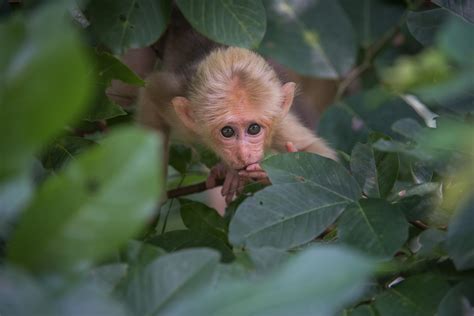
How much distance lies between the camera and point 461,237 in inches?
58.1

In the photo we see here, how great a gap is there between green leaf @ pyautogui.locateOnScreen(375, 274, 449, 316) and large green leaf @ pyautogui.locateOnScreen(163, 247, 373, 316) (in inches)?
30.4

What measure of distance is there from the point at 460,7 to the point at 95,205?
165cm

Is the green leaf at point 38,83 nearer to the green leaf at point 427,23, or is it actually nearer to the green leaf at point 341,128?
the green leaf at point 427,23

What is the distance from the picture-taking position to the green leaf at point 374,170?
1838 mm

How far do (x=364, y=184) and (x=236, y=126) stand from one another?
3.74ft

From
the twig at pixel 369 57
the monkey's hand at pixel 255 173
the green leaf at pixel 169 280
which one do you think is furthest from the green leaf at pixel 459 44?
the twig at pixel 369 57

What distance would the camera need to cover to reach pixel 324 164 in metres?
1.78

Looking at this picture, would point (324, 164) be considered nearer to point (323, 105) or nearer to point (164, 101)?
point (164, 101)

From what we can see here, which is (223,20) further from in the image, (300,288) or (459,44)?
(300,288)

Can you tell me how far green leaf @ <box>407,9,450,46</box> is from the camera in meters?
2.21

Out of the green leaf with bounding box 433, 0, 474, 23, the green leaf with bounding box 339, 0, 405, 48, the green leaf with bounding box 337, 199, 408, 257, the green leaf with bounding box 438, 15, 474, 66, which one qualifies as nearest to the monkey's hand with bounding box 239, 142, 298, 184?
the green leaf with bounding box 433, 0, 474, 23

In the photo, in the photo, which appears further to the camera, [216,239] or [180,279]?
[216,239]

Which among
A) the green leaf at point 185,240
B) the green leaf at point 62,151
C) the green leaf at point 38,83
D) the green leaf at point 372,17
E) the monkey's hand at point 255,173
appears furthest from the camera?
the green leaf at point 372,17

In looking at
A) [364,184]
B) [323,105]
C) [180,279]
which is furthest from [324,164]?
[323,105]
